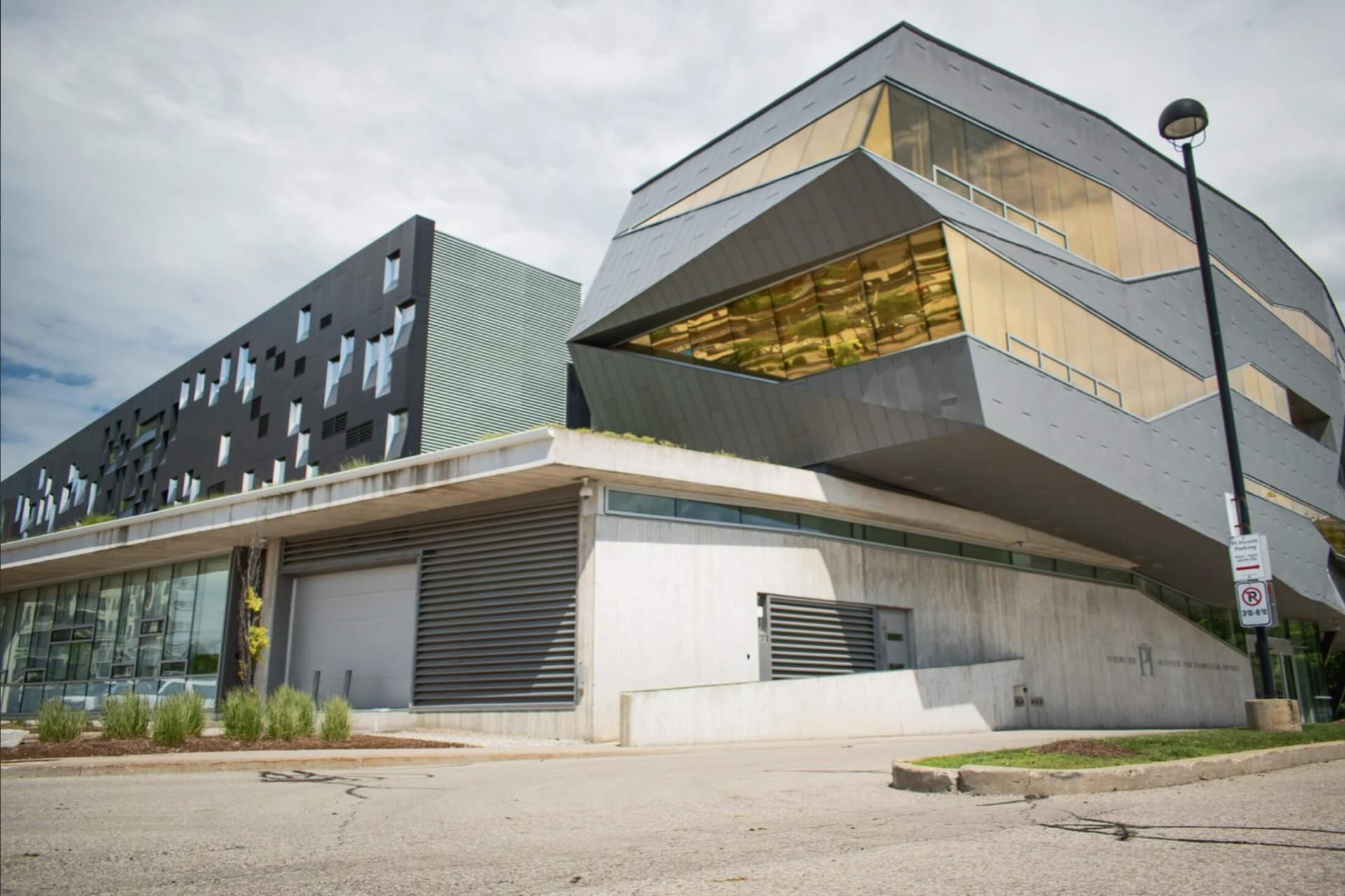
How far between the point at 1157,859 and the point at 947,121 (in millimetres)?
18854

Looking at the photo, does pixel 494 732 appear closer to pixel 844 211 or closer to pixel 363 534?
pixel 363 534

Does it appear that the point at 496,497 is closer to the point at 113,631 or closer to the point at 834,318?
the point at 834,318

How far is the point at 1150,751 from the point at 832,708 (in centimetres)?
1041

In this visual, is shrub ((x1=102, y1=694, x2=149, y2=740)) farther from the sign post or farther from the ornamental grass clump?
the sign post

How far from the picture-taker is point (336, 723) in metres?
14.8

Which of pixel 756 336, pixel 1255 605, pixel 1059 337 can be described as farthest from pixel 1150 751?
pixel 756 336

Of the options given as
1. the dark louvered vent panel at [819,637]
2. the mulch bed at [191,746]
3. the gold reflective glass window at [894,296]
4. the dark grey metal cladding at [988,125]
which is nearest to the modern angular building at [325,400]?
the dark grey metal cladding at [988,125]

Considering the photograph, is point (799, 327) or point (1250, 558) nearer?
point (1250, 558)

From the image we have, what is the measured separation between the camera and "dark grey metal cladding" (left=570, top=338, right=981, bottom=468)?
19969mm

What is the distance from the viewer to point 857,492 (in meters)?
22.5

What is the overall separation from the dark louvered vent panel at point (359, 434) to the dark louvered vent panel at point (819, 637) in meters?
19.8

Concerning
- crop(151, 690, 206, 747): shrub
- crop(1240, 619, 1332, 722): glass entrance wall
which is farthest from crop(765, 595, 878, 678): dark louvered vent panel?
crop(1240, 619, 1332, 722): glass entrance wall

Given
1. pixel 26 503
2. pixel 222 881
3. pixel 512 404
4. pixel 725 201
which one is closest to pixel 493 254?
pixel 512 404

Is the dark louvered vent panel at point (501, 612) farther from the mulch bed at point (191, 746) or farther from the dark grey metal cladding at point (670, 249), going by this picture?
the dark grey metal cladding at point (670, 249)
